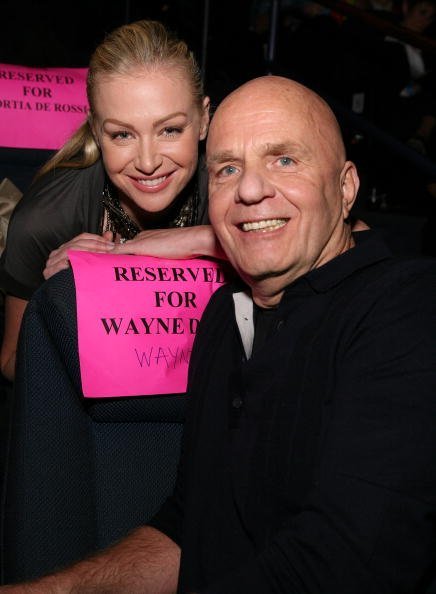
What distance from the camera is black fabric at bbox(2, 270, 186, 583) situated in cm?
105

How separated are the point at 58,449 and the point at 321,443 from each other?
41 cm

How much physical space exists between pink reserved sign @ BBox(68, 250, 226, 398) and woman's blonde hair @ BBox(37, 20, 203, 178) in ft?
1.64

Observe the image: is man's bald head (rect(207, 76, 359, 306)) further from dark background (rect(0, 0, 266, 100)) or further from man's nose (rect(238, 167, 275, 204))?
dark background (rect(0, 0, 266, 100))

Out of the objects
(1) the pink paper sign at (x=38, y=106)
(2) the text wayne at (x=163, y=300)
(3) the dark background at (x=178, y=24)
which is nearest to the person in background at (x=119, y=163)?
(2) the text wayne at (x=163, y=300)

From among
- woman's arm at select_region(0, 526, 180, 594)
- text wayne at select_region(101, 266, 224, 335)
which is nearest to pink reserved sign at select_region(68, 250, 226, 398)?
text wayne at select_region(101, 266, 224, 335)

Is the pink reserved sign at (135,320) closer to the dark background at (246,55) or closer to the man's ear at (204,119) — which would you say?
the man's ear at (204,119)

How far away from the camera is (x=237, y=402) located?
1.01 metres

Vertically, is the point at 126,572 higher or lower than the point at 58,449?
lower

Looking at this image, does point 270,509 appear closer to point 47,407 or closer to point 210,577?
point 210,577

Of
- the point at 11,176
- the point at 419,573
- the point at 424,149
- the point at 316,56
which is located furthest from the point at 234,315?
the point at 316,56

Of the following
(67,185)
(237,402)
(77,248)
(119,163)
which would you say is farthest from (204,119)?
(237,402)

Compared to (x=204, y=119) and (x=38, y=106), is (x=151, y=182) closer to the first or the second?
(x=204, y=119)

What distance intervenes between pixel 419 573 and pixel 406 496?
103 millimetres

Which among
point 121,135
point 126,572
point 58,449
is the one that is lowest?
point 126,572
